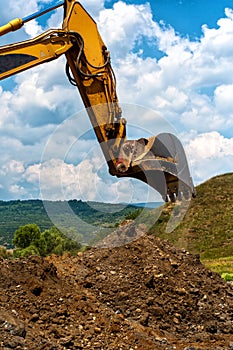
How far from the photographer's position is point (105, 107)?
10.3 meters

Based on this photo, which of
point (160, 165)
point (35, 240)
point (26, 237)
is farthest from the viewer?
point (26, 237)

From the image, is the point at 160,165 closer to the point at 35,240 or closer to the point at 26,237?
the point at 35,240

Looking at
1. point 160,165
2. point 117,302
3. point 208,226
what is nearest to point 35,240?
point 117,302

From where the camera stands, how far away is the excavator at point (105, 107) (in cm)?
980

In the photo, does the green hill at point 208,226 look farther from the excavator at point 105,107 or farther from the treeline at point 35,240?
the excavator at point 105,107

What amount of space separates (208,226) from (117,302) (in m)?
34.9

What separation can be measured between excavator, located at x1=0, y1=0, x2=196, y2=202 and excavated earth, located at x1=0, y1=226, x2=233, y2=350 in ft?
6.05

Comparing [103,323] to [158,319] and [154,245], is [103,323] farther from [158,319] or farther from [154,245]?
[154,245]

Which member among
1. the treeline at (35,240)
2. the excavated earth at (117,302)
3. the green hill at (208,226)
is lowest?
the excavated earth at (117,302)

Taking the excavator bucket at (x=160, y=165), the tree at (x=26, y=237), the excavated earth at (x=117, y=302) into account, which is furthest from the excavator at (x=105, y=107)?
the tree at (x=26, y=237)

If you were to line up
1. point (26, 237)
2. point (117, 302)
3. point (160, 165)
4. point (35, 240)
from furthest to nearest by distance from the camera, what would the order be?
point (26, 237) < point (35, 240) < point (160, 165) < point (117, 302)

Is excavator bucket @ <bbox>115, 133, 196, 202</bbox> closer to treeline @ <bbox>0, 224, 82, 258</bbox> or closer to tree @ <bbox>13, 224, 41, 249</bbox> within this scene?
treeline @ <bbox>0, 224, 82, 258</bbox>

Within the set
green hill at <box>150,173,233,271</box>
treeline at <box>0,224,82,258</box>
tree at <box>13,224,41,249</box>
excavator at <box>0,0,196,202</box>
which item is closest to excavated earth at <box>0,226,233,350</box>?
excavator at <box>0,0,196,202</box>

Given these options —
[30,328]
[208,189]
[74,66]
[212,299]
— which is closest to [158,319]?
[212,299]
